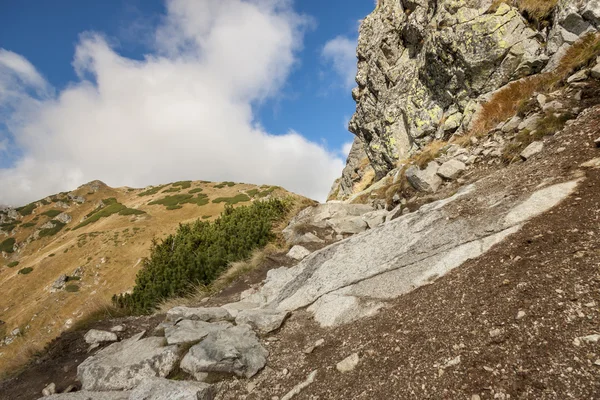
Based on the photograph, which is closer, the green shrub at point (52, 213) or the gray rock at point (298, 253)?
the gray rock at point (298, 253)

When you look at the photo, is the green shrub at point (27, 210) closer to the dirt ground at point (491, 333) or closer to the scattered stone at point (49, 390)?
the scattered stone at point (49, 390)

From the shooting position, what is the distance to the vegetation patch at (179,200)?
174ft

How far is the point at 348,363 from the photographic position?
4.84 m

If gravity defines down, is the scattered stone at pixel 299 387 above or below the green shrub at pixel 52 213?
below

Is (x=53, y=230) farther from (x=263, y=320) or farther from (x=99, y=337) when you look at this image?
(x=263, y=320)

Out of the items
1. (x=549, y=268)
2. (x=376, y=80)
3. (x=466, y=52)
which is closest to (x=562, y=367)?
(x=549, y=268)

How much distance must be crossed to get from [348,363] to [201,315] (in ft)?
14.8

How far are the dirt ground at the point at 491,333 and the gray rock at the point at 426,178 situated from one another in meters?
3.82

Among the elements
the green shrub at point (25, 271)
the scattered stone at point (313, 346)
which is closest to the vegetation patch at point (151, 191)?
the green shrub at point (25, 271)

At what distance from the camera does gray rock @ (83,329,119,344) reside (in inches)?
340

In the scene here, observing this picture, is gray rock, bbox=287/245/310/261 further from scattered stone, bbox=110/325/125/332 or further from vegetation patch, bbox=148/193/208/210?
vegetation patch, bbox=148/193/208/210

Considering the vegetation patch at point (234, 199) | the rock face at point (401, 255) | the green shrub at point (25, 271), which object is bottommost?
the rock face at point (401, 255)

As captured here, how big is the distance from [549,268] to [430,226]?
10.3 ft

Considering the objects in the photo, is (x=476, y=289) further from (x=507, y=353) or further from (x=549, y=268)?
(x=507, y=353)
